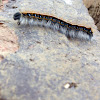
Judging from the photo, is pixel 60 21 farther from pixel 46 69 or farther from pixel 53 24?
pixel 46 69

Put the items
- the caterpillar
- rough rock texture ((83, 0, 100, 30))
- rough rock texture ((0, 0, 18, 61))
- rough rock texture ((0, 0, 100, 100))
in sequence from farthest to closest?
rough rock texture ((83, 0, 100, 30)) < the caterpillar < rough rock texture ((0, 0, 18, 61)) < rough rock texture ((0, 0, 100, 100))

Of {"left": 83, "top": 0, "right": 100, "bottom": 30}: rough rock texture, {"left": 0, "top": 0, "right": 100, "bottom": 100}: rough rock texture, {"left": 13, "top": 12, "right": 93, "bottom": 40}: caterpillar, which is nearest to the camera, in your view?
{"left": 0, "top": 0, "right": 100, "bottom": 100}: rough rock texture

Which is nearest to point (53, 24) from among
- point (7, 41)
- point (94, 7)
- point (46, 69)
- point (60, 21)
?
point (60, 21)

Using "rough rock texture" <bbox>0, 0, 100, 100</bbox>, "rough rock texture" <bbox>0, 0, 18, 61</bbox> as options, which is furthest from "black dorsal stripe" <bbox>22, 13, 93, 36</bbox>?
"rough rock texture" <bbox>0, 0, 18, 61</bbox>

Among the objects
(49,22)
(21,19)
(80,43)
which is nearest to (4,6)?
(21,19)

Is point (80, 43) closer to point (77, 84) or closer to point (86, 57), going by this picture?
point (86, 57)

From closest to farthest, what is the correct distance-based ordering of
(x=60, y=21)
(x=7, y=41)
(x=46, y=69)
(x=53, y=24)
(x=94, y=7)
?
1. (x=46, y=69)
2. (x=7, y=41)
3. (x=53, y=24)
4. (x=60, y=21)
5. (x=94, y=7)

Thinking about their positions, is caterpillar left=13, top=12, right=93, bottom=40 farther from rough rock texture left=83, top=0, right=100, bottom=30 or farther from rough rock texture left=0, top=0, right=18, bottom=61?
rough rock texture left=83, top=0, right=100, bottom=30
